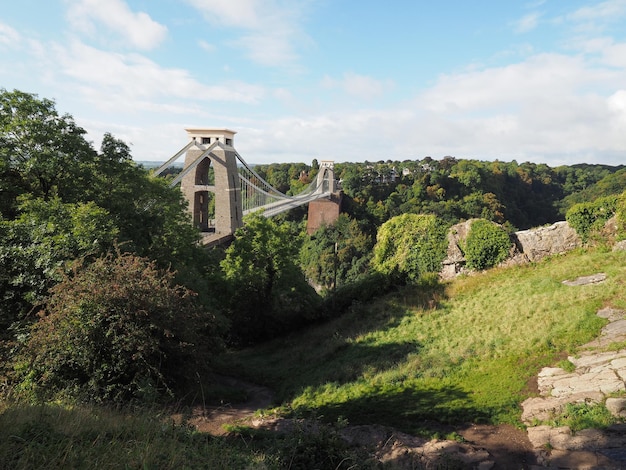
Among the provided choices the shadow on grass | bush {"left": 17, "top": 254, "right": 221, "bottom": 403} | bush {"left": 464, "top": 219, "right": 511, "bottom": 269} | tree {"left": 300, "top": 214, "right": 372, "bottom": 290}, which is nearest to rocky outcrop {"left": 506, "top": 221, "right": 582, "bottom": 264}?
bush {"left": 464, "top": 219, "right": 511, "bottom": 269}

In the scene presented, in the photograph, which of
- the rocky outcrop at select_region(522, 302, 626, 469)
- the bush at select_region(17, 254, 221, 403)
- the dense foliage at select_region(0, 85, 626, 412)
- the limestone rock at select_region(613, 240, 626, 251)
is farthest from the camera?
the limestone rock at select_region(613, 240, 626, 251)

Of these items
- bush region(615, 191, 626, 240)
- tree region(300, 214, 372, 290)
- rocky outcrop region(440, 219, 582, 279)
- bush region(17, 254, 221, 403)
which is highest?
bush region(615, 191, 626, 240)

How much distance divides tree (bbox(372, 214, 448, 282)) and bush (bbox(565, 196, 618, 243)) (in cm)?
426

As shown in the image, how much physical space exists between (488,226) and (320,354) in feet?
25.2

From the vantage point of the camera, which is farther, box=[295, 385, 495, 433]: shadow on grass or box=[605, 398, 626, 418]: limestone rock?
box=[295, 385, 495, 433]: shadow on grass

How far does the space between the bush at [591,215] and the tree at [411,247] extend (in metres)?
4.26

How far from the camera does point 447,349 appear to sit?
368 inches

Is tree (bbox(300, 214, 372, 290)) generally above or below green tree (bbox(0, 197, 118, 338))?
below

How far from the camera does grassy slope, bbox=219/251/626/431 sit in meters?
7.20

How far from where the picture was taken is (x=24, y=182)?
9.09 m

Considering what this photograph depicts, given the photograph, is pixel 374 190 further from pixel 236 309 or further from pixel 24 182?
pixel 24 182

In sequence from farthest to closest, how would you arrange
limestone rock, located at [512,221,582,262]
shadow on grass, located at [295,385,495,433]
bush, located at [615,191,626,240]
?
limestone rock, located at [512,221,582,262] → bush, located at [615,191,626,240] → shadow on grass, located at [295,385,495,433]

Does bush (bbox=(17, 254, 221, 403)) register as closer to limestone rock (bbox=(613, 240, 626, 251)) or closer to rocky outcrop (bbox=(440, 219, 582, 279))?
rocky outcrop (bbox=(440, 219, 582, 279))

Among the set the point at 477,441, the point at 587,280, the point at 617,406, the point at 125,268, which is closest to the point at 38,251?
the point at 125,268
